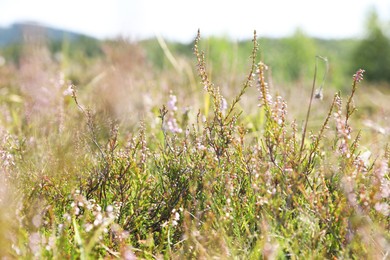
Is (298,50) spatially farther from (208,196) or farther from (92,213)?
(208,196)

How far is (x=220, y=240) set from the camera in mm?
1675

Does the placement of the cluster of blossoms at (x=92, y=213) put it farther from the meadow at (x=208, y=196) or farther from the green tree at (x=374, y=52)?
the green tree at (x=374, y=52)

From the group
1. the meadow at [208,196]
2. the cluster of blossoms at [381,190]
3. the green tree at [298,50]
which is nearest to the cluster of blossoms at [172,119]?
the meadow at [208,196]

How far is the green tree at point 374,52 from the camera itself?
37375mm

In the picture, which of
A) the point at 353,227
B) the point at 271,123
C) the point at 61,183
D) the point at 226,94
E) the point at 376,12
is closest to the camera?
the point at 353,227

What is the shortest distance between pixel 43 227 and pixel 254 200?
2.75 ft

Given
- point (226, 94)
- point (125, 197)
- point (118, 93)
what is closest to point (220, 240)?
point (125, 197)

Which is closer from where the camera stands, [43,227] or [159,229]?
[43,227]

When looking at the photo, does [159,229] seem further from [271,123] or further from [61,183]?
[271,123]

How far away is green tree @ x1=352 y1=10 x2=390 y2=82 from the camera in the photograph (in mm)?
37375

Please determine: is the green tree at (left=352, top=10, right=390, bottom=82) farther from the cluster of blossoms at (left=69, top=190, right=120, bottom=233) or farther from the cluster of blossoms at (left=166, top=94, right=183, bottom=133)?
the cluster of blossoms at (left=69, top=190, right=120, bottom=233)

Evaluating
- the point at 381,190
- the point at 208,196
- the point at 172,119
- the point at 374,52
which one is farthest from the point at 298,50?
the point at 208,196

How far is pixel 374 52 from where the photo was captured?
3809 centimetres

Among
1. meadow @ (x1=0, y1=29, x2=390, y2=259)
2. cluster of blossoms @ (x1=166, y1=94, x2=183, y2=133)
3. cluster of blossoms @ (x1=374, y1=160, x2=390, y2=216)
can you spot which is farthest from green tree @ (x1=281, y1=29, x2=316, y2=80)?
cluster of blossoms @ (x1=374, y1=160, x2=390, y2=216)
